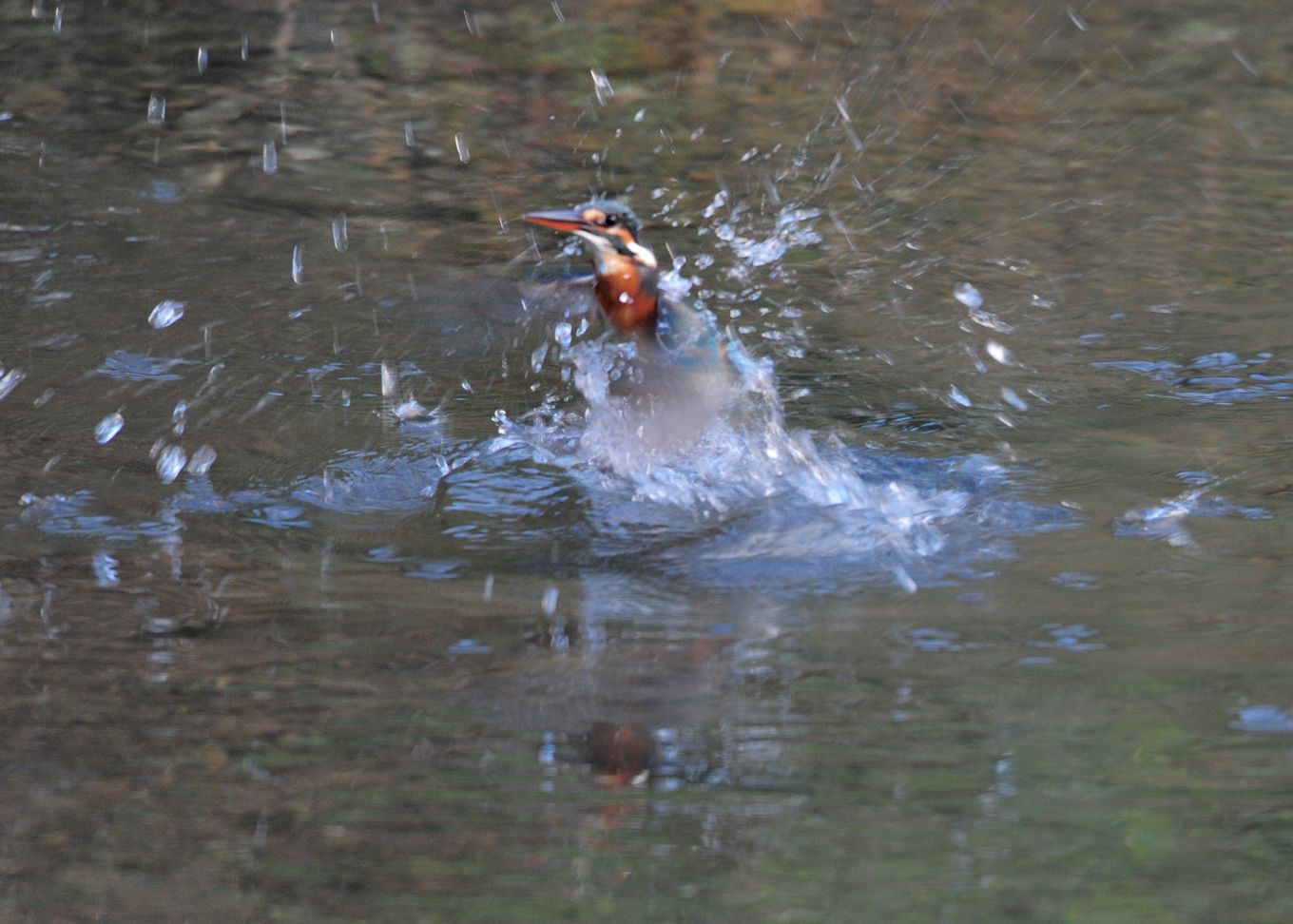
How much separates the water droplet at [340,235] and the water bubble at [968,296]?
252cm

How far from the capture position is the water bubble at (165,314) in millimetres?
5895

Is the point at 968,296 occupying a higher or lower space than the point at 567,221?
lower

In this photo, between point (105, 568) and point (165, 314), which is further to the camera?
point (165, 314)

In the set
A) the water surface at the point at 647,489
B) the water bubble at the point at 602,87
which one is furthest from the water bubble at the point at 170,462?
the water bubble at the point at 602,87

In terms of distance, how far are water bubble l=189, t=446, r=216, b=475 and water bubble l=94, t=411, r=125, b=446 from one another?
0.29 meters

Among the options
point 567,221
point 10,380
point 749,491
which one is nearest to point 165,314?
point 10,380

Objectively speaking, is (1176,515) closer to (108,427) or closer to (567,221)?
(567,221)

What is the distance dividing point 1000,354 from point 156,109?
16.4 feet

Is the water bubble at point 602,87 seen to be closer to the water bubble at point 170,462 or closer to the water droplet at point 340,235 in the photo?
the water droplet at point 340,235

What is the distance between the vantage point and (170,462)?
4.71m

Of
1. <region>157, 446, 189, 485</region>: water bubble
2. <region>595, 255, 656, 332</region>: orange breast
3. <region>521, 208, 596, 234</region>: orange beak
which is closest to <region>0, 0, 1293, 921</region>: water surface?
<region>157, 446, 189, 485</region>: water bubble

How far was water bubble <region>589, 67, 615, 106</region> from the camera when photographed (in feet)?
29.6

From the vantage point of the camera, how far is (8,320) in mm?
5891

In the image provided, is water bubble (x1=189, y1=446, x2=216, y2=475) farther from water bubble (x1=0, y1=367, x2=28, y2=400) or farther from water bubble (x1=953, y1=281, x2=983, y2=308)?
water bubble (x1=953, y1=281, x2=983, y2=308)
